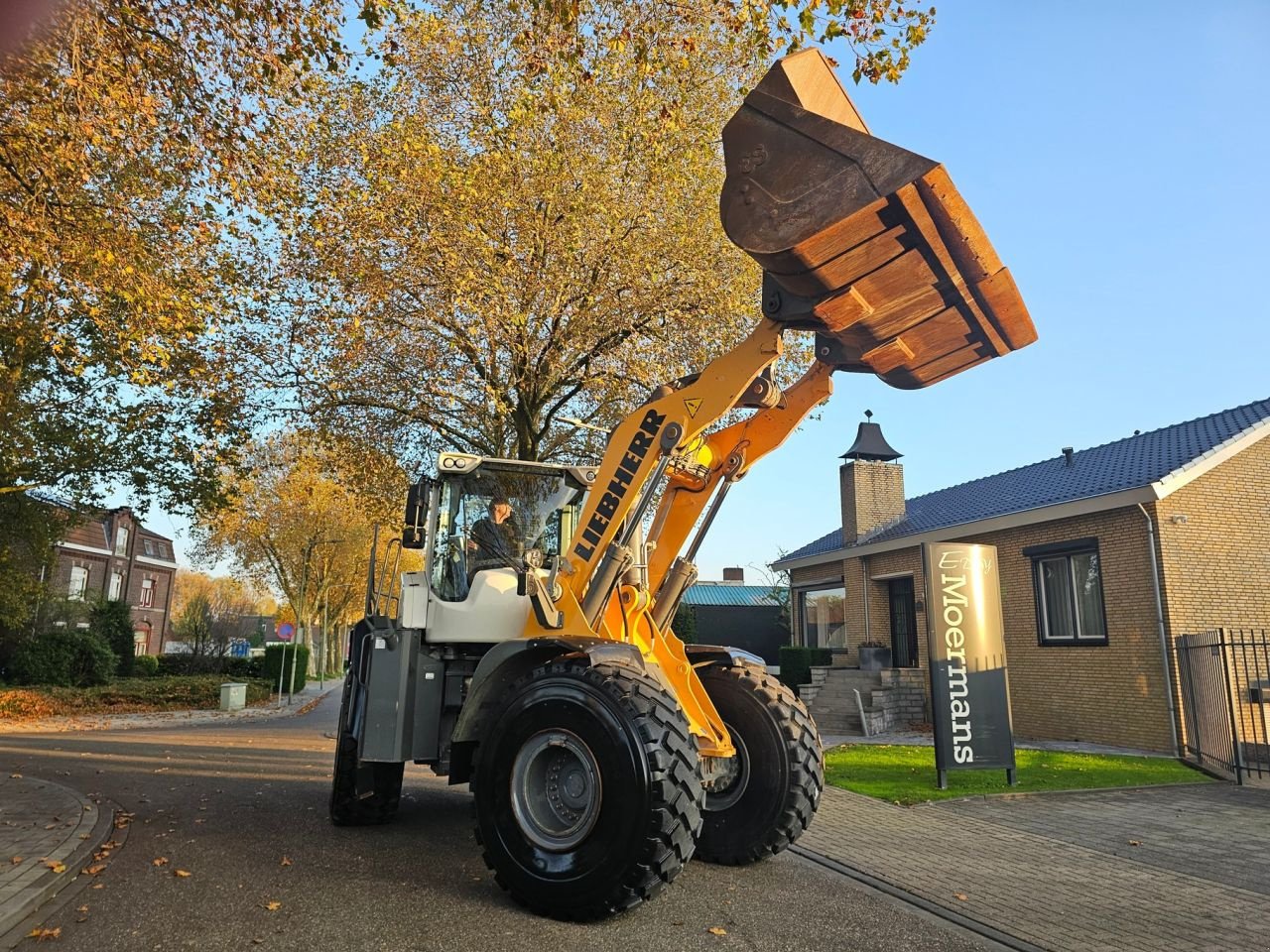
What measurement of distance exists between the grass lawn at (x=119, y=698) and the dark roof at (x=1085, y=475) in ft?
60.0

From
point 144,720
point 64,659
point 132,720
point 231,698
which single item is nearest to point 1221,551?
point 144,720

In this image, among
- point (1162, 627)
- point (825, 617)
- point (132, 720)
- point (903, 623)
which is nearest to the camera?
point (1162, 627)

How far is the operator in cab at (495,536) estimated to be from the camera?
673cm

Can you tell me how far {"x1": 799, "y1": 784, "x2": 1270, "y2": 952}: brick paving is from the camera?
474 centimetres

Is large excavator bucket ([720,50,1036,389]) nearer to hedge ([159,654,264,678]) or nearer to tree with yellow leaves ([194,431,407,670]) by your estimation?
tree with yellow leaves ([194,431,407,670])

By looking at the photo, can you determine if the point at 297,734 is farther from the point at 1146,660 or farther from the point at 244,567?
the point at 244,567

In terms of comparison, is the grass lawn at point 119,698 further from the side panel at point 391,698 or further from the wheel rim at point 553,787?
the wheel rim at point 553,787

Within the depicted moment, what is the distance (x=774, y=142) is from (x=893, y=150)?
0.66 m

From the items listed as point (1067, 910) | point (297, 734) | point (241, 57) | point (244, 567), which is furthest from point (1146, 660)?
point (244, 567)

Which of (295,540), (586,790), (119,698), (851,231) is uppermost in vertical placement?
(295,540)

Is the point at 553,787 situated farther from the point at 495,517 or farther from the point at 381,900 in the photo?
the point at 495,517

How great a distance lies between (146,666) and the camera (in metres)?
31.3

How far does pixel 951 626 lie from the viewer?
987cm

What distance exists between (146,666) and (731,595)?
22.4 metres
